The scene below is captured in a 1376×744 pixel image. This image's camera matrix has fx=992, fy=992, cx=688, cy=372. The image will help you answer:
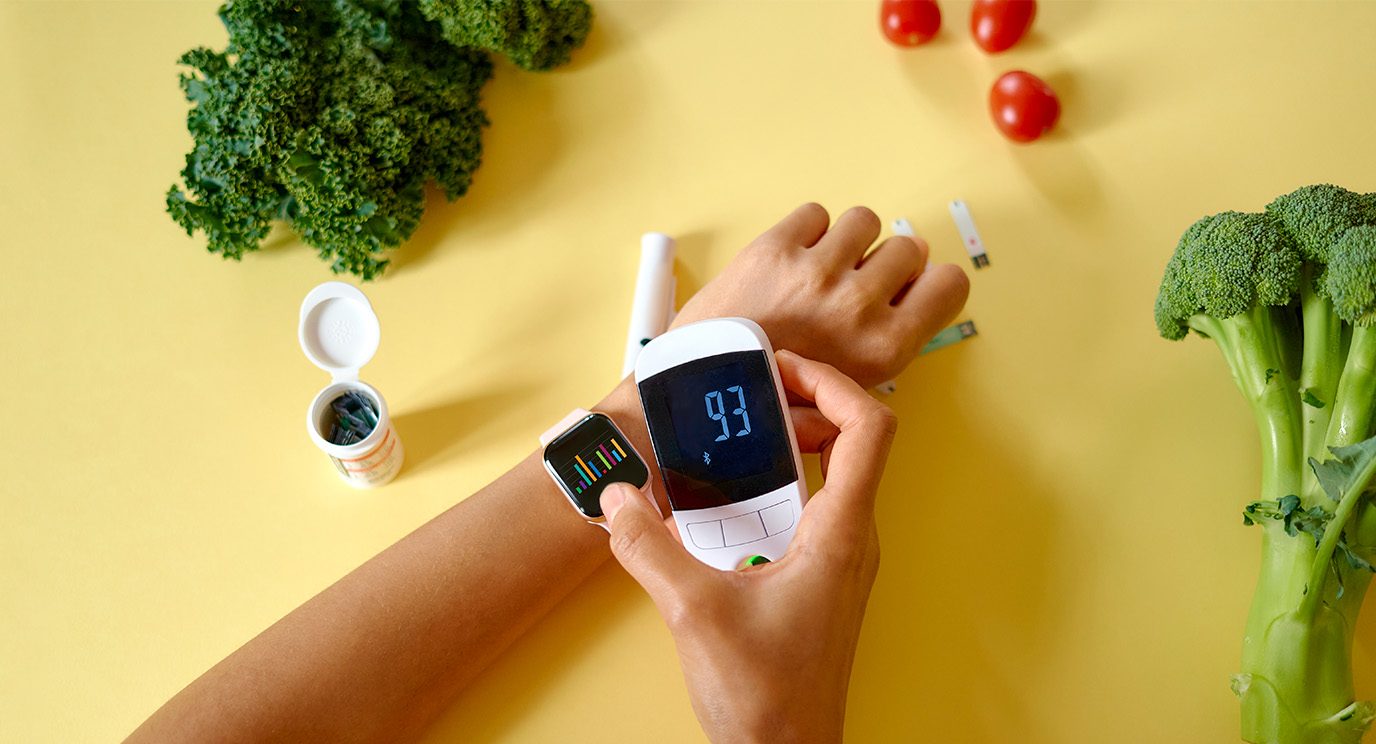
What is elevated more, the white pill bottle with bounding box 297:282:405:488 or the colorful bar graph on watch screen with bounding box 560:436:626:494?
the white pill bottle with bounding box 297:282:405:488

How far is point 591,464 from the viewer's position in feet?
3.69

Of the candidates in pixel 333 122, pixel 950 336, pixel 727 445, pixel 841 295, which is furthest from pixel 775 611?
pixel 333 122

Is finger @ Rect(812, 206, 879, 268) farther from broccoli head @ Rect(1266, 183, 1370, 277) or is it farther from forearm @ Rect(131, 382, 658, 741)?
broccoli head @ Rect(1266, 183, 1370, 277)

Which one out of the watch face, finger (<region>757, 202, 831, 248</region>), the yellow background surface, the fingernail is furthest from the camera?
finger (<region>757, 202, 831, 248</region>)

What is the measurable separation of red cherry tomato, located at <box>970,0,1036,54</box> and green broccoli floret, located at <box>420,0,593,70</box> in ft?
2.02

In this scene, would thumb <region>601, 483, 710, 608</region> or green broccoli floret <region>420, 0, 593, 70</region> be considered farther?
green broccoli floret <region>420, 0, 593, 70</region>

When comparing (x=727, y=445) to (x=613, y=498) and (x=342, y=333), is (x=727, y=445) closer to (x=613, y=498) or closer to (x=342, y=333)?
Answer: (x=613, y=498)

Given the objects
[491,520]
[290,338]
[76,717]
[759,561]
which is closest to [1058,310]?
[759,561]

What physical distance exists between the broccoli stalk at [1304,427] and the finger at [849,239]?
392 mm

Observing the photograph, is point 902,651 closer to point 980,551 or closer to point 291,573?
point 980,551

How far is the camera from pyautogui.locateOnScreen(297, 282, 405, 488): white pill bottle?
1.24 m

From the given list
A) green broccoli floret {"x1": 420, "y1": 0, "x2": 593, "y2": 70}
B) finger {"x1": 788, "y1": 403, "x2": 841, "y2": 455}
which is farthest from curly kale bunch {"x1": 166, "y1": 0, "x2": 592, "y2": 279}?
finger {"x1": 788, "y1": 403, "x2": 841, "y2": 455}

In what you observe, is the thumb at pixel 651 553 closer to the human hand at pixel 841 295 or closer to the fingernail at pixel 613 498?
the fingernail at pixel 613 498

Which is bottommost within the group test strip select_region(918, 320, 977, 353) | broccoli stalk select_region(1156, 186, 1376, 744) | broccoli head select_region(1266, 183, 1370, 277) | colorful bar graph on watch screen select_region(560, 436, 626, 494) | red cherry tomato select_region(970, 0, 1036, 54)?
broccoli stalk select_region(1156, 186, 1376, 744)
